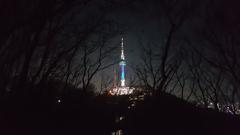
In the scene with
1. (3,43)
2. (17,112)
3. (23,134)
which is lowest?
(23,134)

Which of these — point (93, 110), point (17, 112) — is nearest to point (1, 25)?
point (17, 112)

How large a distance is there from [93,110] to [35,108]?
343cm

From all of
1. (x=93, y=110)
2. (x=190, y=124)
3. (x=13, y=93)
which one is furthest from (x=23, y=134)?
(x=190, y=124)

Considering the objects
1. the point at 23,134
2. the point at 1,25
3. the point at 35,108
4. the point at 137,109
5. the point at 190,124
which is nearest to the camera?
the point at 23,134

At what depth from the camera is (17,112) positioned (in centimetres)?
1181

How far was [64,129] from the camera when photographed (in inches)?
469

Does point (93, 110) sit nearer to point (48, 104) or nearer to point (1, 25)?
point (48, 104)

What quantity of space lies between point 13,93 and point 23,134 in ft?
15.4

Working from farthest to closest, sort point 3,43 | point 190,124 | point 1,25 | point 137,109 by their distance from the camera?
point 137,109, point 190,124, point 3,43, point 1,25

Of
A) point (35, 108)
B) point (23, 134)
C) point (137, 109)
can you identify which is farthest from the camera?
point (137, 109)

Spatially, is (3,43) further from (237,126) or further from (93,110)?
(237,126)

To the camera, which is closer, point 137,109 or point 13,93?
point 13,93

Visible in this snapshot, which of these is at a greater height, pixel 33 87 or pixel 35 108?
pixel 33 87

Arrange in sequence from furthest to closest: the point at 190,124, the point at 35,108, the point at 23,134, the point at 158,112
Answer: the point at 158,112 < the point at 190,124 < the point at 35,108 < the point at 23,134
